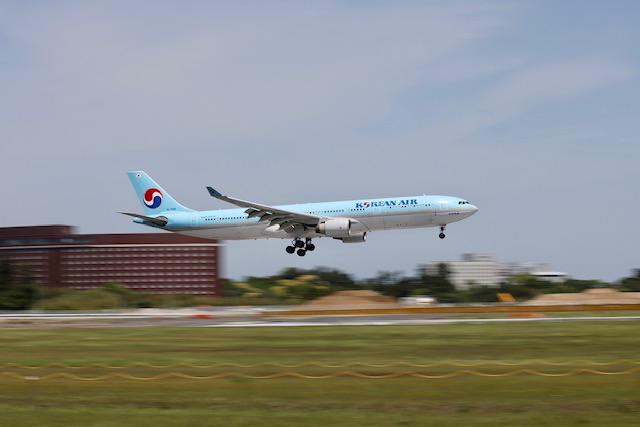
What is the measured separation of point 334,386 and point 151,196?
165 feet

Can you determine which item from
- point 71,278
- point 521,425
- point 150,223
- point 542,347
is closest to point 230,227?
point 150,223

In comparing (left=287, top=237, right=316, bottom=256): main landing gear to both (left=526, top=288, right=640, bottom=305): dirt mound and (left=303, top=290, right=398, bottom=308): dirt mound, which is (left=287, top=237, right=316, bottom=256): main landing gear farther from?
(left=526, top=288, right=640, bottom=305): dirt mound

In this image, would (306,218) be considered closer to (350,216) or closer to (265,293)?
(350,216)

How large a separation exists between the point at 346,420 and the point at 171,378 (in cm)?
722

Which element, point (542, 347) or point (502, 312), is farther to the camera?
point (502, 312)

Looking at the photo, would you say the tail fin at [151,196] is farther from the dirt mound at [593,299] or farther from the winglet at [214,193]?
the dirt mound at [593,299]

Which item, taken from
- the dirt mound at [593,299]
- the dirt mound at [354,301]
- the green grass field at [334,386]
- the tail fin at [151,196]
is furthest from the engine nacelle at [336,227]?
the green grass field at [334,386]

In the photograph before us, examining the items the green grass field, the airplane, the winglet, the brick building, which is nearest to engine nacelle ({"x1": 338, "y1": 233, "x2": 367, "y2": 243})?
the airplane

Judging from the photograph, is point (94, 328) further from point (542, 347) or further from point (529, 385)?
point (529, 385)

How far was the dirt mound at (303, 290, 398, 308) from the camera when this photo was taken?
59.1m

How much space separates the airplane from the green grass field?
23.3 m

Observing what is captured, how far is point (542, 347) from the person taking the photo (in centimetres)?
2659

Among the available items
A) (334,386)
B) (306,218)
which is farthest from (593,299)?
(334,386)

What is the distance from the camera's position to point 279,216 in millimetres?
57312
